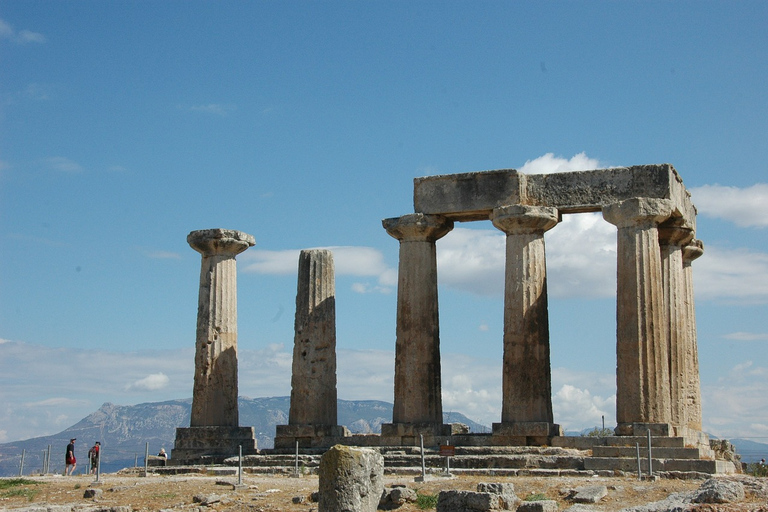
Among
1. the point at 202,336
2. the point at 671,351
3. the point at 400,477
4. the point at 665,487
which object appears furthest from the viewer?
the point at 202,336

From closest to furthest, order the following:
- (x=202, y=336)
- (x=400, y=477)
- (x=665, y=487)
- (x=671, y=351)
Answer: (x=665, y=487)
(x=400, y=477)
(x=671, y=351)
(x=202, y=336)

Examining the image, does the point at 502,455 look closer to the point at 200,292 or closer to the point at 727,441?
the point at 727,441

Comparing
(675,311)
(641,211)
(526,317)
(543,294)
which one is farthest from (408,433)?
(641,211)

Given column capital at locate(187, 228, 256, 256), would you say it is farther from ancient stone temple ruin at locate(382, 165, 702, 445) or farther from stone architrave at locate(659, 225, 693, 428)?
stone architrave at locate(659, 225, 693, 428)

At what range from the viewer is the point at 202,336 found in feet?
128

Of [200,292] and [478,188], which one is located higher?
[478,188]

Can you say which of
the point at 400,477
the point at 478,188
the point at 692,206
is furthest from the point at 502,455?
the point at 692,206

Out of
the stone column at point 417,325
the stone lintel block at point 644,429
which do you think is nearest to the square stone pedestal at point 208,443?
the stone column at point 417,325

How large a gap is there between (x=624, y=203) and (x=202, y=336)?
15.0m

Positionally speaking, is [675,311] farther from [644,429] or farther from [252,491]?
[252,491]

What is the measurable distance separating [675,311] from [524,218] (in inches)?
221

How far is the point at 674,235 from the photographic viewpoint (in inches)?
1409

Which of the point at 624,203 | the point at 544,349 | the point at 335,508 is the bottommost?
the point at 335,508

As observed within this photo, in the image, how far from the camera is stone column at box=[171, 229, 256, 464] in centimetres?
3778
